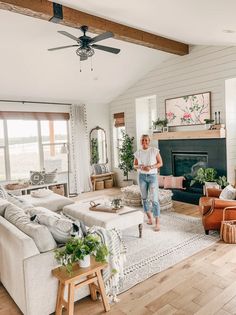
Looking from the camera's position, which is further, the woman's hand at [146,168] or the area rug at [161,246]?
the woman's hand at [146,168]

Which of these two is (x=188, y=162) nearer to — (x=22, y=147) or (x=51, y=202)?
(x=51, y=202)

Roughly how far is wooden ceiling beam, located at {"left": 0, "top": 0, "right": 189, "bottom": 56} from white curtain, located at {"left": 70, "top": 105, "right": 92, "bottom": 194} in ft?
10.1

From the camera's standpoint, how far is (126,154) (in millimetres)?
7668

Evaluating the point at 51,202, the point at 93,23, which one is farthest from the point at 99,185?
the point at 93,23

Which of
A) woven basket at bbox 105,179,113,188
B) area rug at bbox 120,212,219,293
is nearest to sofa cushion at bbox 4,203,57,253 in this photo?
area rug at bbox 120,212,219,293

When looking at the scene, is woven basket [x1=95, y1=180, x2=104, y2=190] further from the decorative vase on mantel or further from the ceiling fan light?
the decorative vase on mantel

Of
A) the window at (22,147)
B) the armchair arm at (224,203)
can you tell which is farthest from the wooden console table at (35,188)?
the armchair arm at (224,203)

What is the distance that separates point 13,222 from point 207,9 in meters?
3.17

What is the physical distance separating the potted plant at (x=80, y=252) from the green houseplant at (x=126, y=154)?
5.41 meters

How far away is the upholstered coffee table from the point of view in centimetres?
358

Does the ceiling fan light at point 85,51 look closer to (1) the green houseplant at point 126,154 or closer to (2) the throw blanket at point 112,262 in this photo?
(2) the throw blanket at point 112,262

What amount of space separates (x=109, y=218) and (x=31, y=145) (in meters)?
4.29

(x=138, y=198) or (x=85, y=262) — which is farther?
(x=138, y=198)

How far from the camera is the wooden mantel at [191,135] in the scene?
5.47 m
